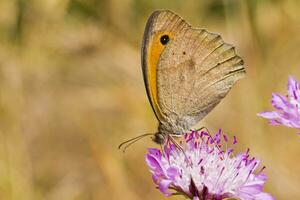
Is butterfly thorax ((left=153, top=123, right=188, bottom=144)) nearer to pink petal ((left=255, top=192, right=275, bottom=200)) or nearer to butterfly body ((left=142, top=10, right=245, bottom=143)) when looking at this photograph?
butterfly body ((left=142, top=10, right=245, bottom=143))

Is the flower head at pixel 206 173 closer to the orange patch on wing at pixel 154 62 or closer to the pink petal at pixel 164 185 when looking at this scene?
the pink petal at pixel 164 185

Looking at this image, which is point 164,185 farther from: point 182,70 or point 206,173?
point 182,70

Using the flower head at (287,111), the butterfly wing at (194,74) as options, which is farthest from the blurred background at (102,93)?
the flower head at (287,111)

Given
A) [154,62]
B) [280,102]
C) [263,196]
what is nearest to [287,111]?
[280,102]

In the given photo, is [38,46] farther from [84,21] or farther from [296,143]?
[296,143]

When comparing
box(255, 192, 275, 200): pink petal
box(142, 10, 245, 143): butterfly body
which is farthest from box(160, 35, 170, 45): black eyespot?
box(255, 192, 275, 200): pink petal
